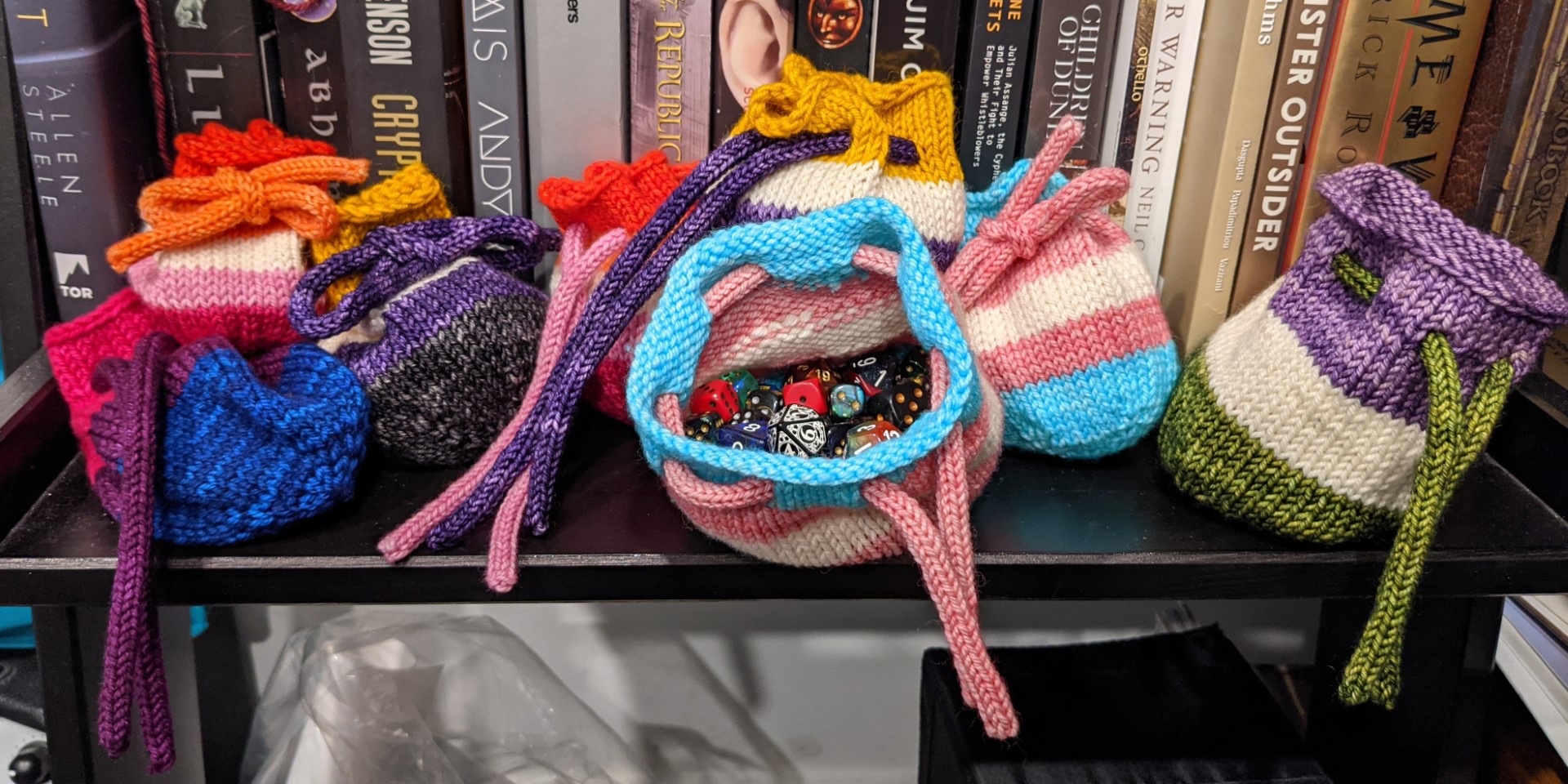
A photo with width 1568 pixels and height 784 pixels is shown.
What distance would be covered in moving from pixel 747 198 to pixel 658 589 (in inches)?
7.9

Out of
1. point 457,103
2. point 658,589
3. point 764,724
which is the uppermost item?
point 457,103

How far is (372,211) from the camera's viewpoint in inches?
22.6

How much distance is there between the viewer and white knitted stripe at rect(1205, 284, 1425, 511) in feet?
1.60

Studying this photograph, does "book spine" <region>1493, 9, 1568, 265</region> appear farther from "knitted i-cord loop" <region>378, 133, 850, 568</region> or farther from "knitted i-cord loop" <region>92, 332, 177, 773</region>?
"knitted i-cord loop" <region>92, 332, 177, 773</region>

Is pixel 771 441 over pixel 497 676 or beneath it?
over

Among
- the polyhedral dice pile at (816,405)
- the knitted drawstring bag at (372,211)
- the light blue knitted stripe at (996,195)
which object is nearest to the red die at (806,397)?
the polyhedral dice pile at (816,405)

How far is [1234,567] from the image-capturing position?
528mm

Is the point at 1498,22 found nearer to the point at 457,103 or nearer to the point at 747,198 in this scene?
the point at 747,198

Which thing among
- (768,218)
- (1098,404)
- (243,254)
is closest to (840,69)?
(768,218)

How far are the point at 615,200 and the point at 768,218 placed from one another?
10 centimetres

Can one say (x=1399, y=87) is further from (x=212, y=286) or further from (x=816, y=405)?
(x=212, y=286)

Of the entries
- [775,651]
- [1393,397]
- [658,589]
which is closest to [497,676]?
[775,651]

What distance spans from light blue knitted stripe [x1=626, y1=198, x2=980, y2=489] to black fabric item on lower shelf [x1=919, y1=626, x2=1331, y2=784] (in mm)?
297

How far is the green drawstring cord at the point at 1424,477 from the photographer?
1.49 feet
